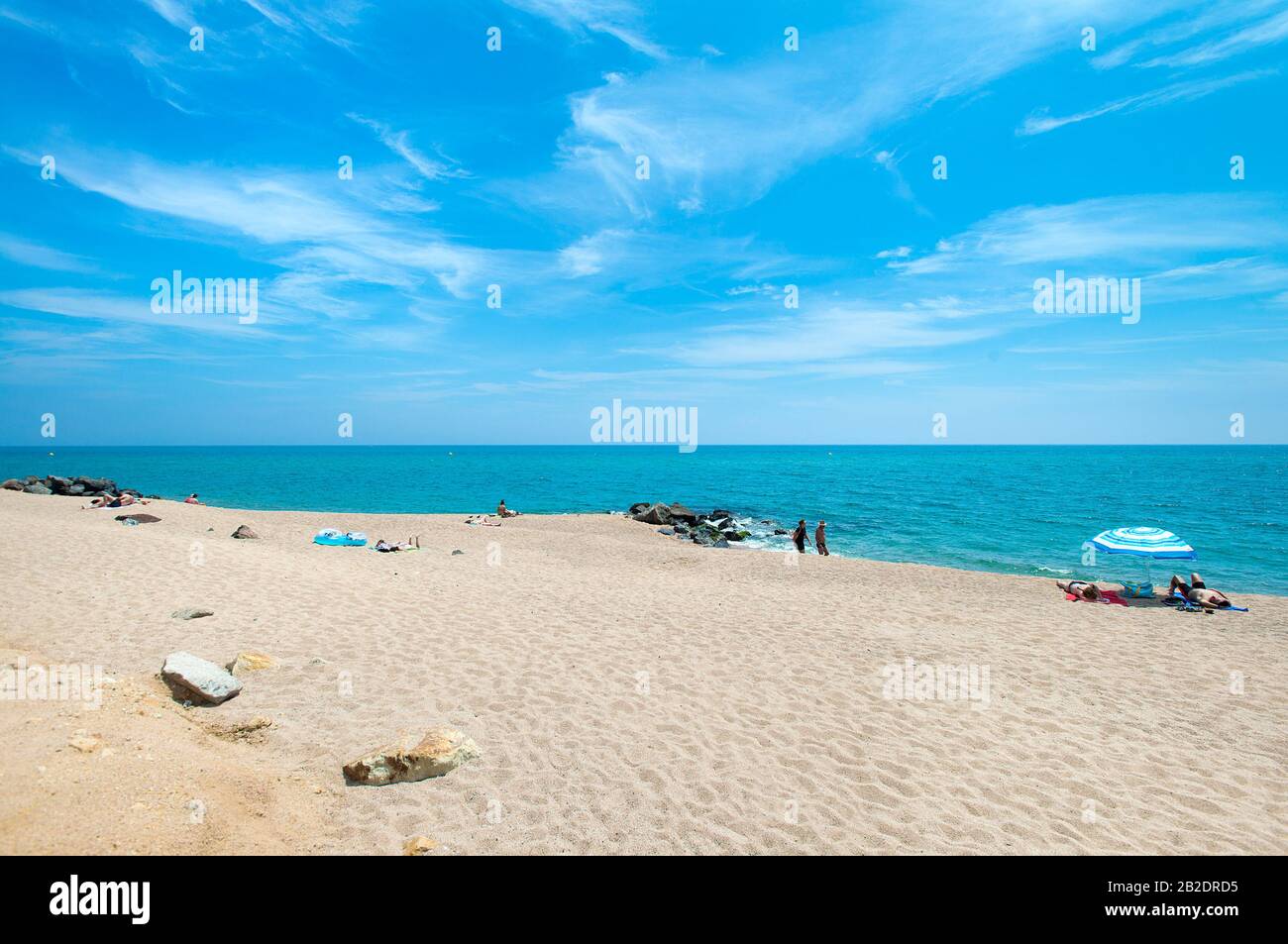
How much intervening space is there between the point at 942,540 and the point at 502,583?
965 inches

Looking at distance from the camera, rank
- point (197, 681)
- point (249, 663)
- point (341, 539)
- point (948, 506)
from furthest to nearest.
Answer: point (948, 506) < point (341, 539) < point (249, 663) < point (197, 681)

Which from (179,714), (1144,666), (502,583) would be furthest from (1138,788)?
(502,583)

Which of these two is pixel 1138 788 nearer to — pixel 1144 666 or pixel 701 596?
pixel 1144 666

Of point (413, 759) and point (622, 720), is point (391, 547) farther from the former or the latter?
point (413, 759)

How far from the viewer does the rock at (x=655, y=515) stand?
3741 centimetres

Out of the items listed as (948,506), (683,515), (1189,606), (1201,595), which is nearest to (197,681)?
(1189,606)

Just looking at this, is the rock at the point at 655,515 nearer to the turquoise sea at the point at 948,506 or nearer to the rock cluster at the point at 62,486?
the turquoise sea at the point at 948,506

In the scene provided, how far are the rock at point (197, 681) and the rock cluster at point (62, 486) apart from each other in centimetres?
4120

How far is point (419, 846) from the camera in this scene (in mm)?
4832

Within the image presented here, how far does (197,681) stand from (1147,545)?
69.3 ft

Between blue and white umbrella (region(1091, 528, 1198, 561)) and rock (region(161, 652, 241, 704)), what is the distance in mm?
20022

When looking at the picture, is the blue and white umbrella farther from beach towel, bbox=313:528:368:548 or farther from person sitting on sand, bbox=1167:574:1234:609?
beach towel, bbox=313:528:368:548

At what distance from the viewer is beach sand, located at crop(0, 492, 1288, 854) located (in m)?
5.20

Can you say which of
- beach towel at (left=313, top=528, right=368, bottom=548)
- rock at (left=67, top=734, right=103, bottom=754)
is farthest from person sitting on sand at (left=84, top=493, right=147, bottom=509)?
rock at (left=67, top=734, right=103, bottom=754)
